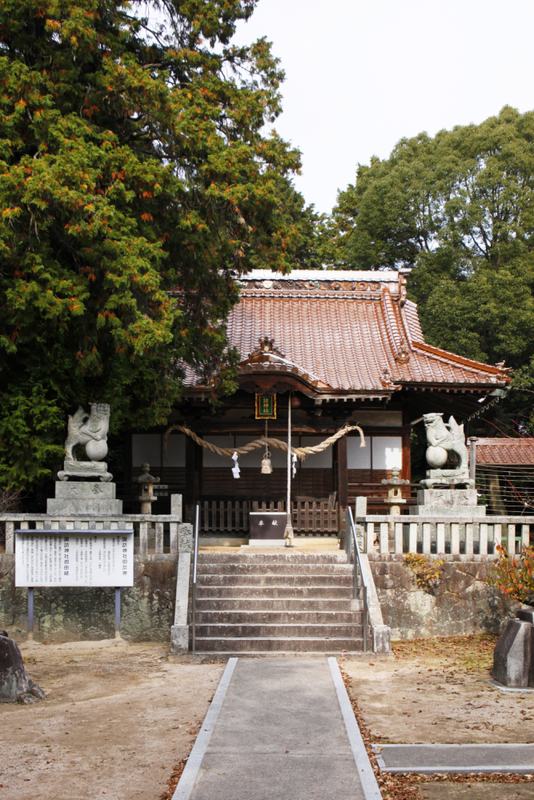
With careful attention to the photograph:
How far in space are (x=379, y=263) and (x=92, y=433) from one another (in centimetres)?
2255

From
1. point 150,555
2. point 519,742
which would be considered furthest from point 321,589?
point 519,742

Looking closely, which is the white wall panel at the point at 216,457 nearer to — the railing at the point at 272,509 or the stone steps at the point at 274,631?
the railing at the point at 272,509

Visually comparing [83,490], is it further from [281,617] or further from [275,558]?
[281,617]

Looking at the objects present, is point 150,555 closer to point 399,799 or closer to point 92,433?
point 92,433

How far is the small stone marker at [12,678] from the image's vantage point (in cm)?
724

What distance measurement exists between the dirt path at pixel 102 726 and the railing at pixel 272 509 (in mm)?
5713

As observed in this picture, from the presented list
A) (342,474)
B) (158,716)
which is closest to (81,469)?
(158,716)

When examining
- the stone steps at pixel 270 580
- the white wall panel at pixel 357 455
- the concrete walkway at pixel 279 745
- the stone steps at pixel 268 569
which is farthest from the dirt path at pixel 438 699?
the white wall panel at pixel 357 455

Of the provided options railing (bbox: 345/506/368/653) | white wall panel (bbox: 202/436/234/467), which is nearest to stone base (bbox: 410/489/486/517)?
railing (bbox: 345/506/368/653)

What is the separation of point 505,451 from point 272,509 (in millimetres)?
10173

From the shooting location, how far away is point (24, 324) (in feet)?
33.7

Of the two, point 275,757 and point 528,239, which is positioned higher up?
point 528,239

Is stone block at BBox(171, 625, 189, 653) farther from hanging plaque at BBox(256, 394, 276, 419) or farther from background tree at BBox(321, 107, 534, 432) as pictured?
background tree at BBox(321, 107, 534, 432)

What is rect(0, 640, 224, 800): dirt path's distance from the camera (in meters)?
5.24
